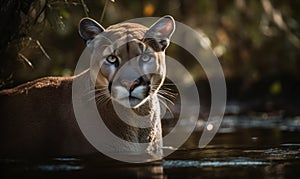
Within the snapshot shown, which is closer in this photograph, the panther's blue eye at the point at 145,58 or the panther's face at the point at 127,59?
the panther's face at the point at 127,59

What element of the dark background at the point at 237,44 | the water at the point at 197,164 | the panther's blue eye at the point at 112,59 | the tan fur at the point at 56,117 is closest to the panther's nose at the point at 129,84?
the panther's blue eye at the point at 112,59

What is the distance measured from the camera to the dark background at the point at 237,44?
13154 millimetres

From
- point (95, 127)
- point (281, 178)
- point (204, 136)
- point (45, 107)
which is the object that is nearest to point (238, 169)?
point (281, 178)

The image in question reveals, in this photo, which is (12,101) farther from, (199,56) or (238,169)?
(199,56)

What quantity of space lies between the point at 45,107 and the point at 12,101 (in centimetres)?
34

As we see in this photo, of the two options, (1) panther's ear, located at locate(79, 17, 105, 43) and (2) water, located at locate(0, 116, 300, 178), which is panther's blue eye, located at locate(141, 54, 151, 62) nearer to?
(1) panther's ear, located at locate(79, 17, 105, 43)

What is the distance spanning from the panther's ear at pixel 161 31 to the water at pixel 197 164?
1.00 m

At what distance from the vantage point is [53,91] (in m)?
7.24

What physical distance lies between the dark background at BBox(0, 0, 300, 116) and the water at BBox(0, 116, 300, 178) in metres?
4.06

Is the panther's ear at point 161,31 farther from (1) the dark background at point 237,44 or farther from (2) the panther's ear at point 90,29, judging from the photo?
(1) the dark background at point 237,44

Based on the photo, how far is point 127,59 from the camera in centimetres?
663

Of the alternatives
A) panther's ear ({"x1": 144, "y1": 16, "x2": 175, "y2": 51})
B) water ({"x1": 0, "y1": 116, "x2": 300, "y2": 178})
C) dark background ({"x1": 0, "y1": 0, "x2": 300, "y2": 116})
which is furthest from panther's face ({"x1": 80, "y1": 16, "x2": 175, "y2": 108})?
dark background ({"x1": 0, "y1": 0, "x2": 300, "y2": 116})

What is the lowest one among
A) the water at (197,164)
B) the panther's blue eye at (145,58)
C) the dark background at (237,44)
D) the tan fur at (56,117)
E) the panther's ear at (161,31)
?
the water at (197,164)

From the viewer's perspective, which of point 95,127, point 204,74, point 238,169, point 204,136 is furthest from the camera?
point 204,74
